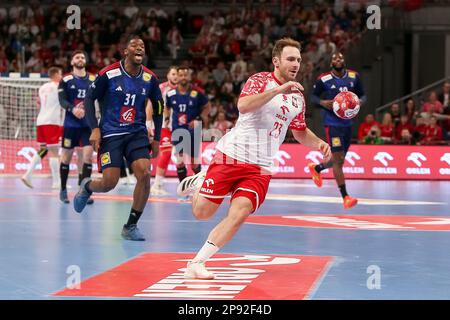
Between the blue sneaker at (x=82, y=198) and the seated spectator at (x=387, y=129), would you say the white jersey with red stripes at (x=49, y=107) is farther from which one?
the seated spectator at (x=387, y=129)

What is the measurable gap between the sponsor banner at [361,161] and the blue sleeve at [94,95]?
1148cm

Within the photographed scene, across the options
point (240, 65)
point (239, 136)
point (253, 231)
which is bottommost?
point (253, 231)

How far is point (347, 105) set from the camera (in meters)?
12.0

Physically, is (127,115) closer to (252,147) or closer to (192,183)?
(192,183)

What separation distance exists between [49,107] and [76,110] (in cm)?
417

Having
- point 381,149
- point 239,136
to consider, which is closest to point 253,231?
point 239,136

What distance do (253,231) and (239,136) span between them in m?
3.58

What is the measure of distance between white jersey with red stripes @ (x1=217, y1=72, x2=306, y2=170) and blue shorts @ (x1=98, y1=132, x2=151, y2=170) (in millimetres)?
2548

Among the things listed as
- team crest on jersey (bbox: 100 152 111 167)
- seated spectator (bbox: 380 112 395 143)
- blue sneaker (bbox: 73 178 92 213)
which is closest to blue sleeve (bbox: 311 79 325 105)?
blue sneaker (bbox: 73 178 92 213)

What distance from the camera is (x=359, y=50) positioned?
27.7 meters

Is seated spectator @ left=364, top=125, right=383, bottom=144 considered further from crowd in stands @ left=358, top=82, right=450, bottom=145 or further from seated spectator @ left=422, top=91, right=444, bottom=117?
seated spectator @ left=422, top=91, right=444, bottom=117

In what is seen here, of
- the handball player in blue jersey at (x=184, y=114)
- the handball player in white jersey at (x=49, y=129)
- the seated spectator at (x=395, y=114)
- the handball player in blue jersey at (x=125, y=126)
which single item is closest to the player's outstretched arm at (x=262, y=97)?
the handball player in blue jersey at (x=125, y=126)

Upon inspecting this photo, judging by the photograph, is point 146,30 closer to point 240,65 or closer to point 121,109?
point 240,65

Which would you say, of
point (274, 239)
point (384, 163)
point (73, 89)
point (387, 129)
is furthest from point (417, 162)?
point (274, 239)
